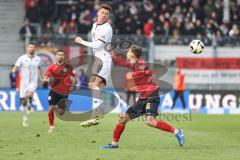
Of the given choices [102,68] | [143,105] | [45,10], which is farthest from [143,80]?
[45,10]

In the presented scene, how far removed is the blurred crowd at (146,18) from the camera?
32.8 m

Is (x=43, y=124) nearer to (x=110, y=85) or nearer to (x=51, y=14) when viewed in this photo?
(x=110, y=85)

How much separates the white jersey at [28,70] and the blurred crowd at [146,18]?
10307mm

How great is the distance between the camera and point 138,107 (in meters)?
14.2

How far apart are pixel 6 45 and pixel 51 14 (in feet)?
10.2

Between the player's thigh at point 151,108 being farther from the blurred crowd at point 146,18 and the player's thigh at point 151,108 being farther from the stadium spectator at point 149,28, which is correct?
the stadium spectator at point 149,28

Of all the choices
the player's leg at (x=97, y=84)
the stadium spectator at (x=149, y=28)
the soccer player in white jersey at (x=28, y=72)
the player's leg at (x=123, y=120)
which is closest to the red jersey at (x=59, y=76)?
the player's leg at (x=97, y=84)

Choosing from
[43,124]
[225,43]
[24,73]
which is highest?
[225,43]

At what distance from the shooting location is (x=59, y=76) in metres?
19.5

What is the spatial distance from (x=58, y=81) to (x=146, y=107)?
5.80 meters

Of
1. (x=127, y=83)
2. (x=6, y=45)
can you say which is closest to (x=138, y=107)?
(x=127, y=83)

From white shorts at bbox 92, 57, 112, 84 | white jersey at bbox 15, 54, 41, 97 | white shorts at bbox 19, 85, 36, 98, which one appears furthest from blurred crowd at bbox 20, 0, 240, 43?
white shorts at bbox 92, 57, 112, 84

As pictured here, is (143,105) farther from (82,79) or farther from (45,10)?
(45,10)

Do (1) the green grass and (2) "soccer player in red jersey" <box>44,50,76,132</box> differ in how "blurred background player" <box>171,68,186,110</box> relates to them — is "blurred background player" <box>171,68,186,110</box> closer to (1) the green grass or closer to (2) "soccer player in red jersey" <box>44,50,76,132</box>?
(1) the green grass
